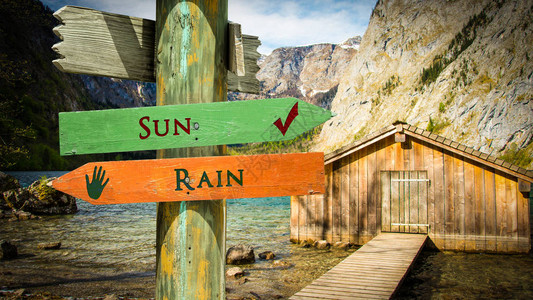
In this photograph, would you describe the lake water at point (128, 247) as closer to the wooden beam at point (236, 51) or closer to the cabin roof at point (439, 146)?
the cabin roof at point (439, 146)

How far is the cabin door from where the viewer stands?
11.8 m

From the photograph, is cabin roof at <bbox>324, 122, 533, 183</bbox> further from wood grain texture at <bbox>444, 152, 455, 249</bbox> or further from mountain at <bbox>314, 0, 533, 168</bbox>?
mountain at <bbox>314, 0, 533, 168</bbox>

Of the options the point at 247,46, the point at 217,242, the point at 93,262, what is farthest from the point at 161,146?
the point at 93,262

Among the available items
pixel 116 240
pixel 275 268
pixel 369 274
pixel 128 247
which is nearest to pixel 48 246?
pixel 128 247

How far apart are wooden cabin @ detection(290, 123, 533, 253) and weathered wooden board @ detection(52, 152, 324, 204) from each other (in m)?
10.2

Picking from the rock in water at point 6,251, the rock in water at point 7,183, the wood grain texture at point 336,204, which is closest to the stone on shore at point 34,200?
the rock in water at point 7,183

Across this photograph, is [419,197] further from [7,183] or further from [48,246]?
[7,183]

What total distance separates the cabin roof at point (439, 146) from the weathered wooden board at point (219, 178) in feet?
32.3

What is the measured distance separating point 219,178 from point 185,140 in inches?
11.4

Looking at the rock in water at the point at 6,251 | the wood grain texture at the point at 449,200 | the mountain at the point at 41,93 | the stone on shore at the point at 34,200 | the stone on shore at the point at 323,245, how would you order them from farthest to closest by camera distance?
the mountain at the point at 41,93
the stone on shore at the point at 34,200
the stone on shore at the point at 323,245
the wood grain texture at the point at 449,200
the rock in water at the point at 6,251

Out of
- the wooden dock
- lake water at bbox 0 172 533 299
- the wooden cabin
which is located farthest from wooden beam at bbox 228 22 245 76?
the wooden cabin

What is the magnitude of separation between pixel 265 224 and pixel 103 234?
331 inches

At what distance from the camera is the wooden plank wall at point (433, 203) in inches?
430

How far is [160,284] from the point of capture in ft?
7.05
